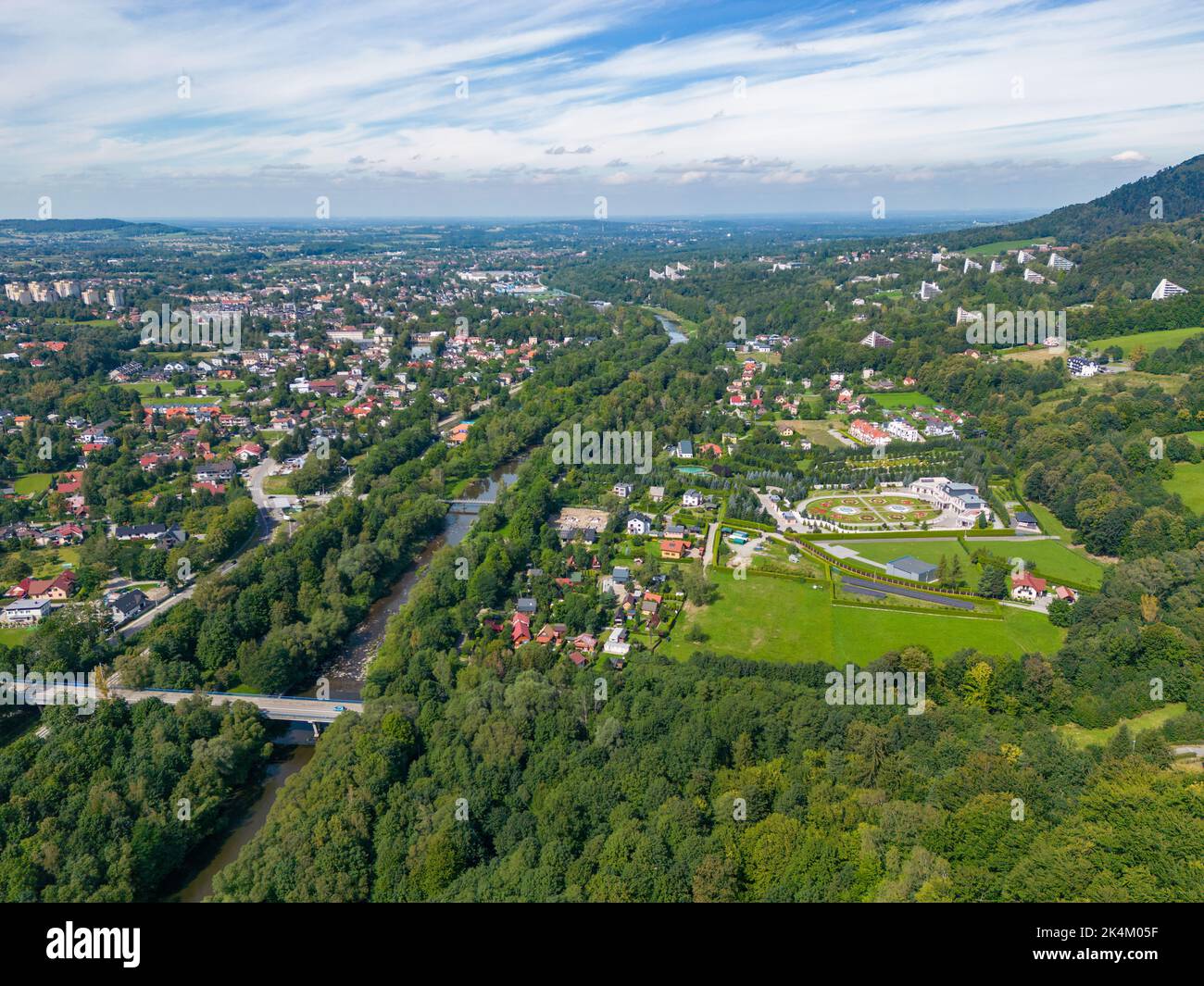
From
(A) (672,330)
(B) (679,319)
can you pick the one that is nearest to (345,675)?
(A) (672,330)

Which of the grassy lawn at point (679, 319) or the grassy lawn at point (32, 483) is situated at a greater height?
the grassy lawn at point (679, 319)

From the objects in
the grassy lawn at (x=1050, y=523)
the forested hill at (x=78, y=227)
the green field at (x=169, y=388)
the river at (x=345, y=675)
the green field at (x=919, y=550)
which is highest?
the forested hill at (x=78, y=227)

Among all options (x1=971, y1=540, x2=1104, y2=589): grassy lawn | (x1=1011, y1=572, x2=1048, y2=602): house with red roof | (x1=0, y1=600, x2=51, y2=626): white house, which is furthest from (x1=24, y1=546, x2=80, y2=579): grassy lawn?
(x1=971, y1=540, x2=1104, y2=589): grassy lawn

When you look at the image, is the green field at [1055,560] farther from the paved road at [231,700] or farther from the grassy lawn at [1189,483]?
the paved road at [231,700]

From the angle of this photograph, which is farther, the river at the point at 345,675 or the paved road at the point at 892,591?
the paved road at the point at 892,591

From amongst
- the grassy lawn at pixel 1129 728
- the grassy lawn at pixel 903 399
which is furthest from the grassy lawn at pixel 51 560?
the grassy lawn at pixel 903 399

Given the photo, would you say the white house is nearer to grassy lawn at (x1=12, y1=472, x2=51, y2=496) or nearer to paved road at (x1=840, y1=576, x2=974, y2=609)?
grassy lawn at (x1=12, y1=472, x2=51, y2=496)
